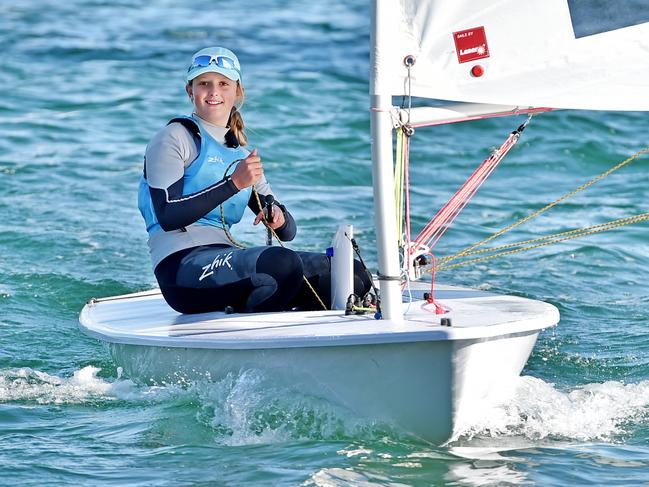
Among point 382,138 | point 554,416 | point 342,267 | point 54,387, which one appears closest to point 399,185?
point 382,138

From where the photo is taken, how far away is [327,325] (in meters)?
4.19

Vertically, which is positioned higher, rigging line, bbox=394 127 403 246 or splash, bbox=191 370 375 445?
rigging line, bbox=394 127 403 246

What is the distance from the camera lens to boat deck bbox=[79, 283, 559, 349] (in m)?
3.87

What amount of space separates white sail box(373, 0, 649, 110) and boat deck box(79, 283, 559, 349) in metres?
0.78

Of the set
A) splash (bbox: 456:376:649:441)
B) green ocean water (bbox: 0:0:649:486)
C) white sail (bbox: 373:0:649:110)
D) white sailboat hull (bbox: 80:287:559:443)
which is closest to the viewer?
white sailboat hull (bbox: 80:287:559:443)

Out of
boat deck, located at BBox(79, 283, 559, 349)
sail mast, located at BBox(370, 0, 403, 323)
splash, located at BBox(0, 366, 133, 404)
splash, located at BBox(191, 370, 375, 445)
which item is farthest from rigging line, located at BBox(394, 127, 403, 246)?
splash, located at BBox(0, 366, 133, 404)

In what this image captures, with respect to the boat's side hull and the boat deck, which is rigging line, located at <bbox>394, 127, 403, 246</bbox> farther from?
the boat's side hull

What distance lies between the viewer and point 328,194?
368 inches

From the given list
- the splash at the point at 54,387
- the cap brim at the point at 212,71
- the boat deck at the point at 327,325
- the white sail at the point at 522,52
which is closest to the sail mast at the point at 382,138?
the white sail at the point at 522,52

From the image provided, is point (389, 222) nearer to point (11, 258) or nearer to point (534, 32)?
point (534, 32)

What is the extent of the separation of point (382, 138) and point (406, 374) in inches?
31.7

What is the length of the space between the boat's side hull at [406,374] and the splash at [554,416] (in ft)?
0.43

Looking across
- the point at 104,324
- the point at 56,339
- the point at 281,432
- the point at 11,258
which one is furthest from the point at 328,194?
the point at 281,432

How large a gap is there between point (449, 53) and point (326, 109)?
8433 millimetres
